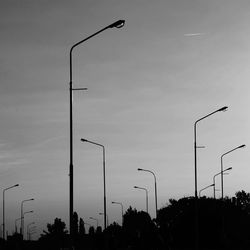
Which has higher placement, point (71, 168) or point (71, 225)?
point (71, 168)

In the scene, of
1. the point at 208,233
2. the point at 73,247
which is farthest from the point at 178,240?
the point at 73,247

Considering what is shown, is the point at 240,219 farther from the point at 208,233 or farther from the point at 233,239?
the point at 233,239

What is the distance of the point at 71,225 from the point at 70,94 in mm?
5437

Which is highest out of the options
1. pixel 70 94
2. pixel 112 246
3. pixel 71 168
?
pixel 70 94

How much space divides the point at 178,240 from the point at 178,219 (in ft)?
19.6

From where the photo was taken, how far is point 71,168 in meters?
23.4

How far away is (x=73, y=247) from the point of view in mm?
23078

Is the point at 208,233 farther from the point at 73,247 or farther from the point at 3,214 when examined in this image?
the point at 73,247

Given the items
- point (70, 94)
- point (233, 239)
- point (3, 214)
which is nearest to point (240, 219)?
point (233, 239)

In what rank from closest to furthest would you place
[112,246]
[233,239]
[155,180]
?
1. [155,180]
2. [112,246]
3. [233,239]

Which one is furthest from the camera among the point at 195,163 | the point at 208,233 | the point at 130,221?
the point at 130,221

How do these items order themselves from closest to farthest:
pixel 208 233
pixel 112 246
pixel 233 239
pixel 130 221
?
pixel 112 246
pixel 233 239
pixel 208 233
pixel 130 221

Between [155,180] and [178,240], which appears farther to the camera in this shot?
[178,240]

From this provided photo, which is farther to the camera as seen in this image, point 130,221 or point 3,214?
point 130,221
